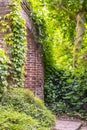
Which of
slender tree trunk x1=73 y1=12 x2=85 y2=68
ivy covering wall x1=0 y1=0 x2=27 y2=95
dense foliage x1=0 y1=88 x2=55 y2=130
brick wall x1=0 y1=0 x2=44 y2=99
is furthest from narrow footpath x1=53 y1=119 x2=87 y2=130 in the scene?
slender tree trunk x1=73 y1=12 x2=85 y2=68

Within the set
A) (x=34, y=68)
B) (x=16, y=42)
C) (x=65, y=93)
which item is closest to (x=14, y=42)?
(x=16, y=42)

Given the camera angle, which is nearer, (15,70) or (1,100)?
(1,100)

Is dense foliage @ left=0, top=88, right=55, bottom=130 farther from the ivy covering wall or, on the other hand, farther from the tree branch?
the tree branch

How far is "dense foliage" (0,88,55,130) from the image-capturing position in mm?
4569

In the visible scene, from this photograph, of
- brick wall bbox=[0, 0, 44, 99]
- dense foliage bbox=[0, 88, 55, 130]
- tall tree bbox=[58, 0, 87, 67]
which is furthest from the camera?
Answer: brick wall bbox=[0, 0, 44, 99]

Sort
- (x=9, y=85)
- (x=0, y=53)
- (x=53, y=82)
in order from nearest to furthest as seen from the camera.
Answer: (x=0, y=53)
(x=9, y=85)
(x=53, y=82)

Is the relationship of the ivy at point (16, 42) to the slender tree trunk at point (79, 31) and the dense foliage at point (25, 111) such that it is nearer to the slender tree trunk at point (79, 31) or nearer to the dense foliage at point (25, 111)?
the dense foliage at point (25, 111)

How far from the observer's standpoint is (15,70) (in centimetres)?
655

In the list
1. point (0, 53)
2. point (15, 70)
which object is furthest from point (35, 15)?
point (0, 53)

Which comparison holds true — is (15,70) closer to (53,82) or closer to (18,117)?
(18,117)

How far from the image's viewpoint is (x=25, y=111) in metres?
5.68

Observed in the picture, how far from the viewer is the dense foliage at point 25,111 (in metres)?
4.57

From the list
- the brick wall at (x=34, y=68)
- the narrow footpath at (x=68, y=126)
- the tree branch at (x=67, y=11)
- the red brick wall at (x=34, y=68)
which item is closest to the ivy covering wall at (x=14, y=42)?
the narrow footpath at (x=68, y=126)

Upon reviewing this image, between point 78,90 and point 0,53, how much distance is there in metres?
5.18
